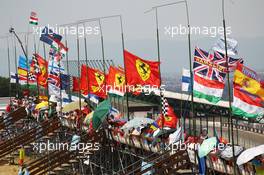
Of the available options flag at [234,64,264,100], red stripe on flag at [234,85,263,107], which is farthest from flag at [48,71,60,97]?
red stripe on flag at [234,85,263,107]

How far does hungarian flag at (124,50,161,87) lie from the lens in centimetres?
2772

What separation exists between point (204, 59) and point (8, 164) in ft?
80.7

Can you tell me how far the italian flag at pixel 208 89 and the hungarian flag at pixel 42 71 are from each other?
2665 centimetres

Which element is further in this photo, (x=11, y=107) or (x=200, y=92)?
(x=11, y=107)

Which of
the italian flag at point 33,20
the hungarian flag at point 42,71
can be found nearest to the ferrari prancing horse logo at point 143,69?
Answer: the hungarian flag at point 42,71

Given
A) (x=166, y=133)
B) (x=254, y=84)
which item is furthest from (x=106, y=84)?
(x=254, y=84)

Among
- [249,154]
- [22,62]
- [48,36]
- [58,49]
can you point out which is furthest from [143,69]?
[22,62]

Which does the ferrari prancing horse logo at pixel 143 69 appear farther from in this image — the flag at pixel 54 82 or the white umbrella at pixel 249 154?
the flag at pixel 54 82

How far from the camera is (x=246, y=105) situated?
21922mm

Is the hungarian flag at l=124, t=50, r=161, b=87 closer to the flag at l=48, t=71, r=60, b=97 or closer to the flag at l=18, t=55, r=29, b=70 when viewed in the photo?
the flag at l=48, t=71, r=60, b=97

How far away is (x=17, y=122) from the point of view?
53.8 m

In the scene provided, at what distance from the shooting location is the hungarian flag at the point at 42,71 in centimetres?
4962

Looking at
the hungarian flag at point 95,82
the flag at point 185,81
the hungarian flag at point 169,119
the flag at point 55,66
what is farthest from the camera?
the flag at point 55,66

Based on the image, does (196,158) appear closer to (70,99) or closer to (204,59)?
(204,59)
